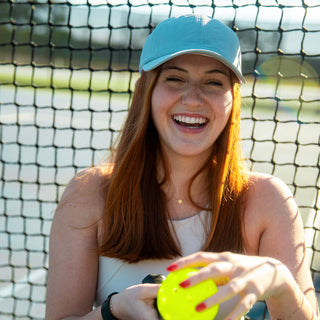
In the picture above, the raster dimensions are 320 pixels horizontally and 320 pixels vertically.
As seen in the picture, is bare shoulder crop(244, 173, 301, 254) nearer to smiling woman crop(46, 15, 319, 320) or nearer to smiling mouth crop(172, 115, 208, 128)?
smiling woman crop(46, 15, 319, 320)

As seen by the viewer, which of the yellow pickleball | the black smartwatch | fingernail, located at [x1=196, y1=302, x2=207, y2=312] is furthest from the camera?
the black smartwatch

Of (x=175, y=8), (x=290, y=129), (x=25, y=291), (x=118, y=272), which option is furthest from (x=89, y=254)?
(x=290, y=129)

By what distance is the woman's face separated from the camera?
6.51 ft

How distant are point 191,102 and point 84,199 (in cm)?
55

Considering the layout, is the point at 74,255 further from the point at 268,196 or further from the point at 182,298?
the point at 268,196

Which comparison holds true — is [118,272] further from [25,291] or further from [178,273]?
[25,291]

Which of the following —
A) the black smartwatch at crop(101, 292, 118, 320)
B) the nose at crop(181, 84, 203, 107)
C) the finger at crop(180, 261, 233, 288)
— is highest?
the nose at crop(181, 84, 203, 107)

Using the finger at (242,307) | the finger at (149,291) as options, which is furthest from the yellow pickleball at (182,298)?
the finger at (242,307)

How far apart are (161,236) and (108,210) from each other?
0.73 feet

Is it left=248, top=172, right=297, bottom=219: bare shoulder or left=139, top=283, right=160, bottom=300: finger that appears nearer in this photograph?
left=139, top=283, right=160, bottom=300: finger

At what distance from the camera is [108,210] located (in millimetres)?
2035

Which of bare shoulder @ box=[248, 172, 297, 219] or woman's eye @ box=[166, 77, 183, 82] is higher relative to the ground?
woman's eye @ box=[166, 77, 183, 82]

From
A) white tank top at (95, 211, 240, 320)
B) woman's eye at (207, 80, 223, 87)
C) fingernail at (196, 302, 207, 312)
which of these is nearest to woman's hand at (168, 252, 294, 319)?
fingernail at (196, 302, 207, 312)

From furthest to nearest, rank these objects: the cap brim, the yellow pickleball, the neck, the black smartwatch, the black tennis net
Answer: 1. the black tennis net
2. the neck
3. the cap brim
4. the black smartwatch
5. the yellow pickleball
